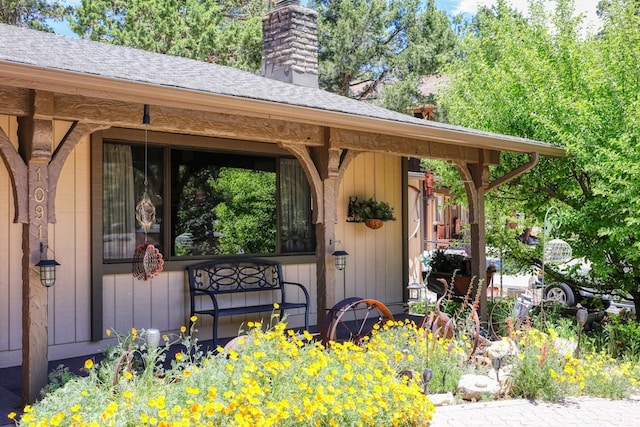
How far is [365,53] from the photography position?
55.1 feet

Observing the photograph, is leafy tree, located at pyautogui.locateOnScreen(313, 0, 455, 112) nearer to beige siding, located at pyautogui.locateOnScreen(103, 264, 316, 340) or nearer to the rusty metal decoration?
beige siding, located at pyautogui.locateOnScreen(103, 264, 316, 340)

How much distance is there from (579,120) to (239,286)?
4337mm

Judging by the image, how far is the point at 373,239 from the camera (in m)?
8.31

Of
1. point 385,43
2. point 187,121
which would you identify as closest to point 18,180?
point 187,121

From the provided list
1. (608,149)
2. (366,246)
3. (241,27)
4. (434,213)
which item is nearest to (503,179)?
(608,149)

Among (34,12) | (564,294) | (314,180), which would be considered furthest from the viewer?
(34,12)

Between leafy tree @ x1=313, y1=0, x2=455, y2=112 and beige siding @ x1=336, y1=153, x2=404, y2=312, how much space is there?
827 cm

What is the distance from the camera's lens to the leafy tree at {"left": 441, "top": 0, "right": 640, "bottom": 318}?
273 inches

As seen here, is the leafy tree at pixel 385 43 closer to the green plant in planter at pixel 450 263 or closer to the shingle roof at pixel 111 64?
the green plant in planter at pixel 450 263

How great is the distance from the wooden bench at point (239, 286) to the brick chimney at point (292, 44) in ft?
8.55

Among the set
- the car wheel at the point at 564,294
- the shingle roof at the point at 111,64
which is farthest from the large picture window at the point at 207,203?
the car wheel at the point at 564,294

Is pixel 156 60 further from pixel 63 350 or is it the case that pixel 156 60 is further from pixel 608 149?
pixel 608 149

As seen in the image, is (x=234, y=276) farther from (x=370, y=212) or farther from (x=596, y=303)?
(x=596, y=303)

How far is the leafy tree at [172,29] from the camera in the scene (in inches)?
567
